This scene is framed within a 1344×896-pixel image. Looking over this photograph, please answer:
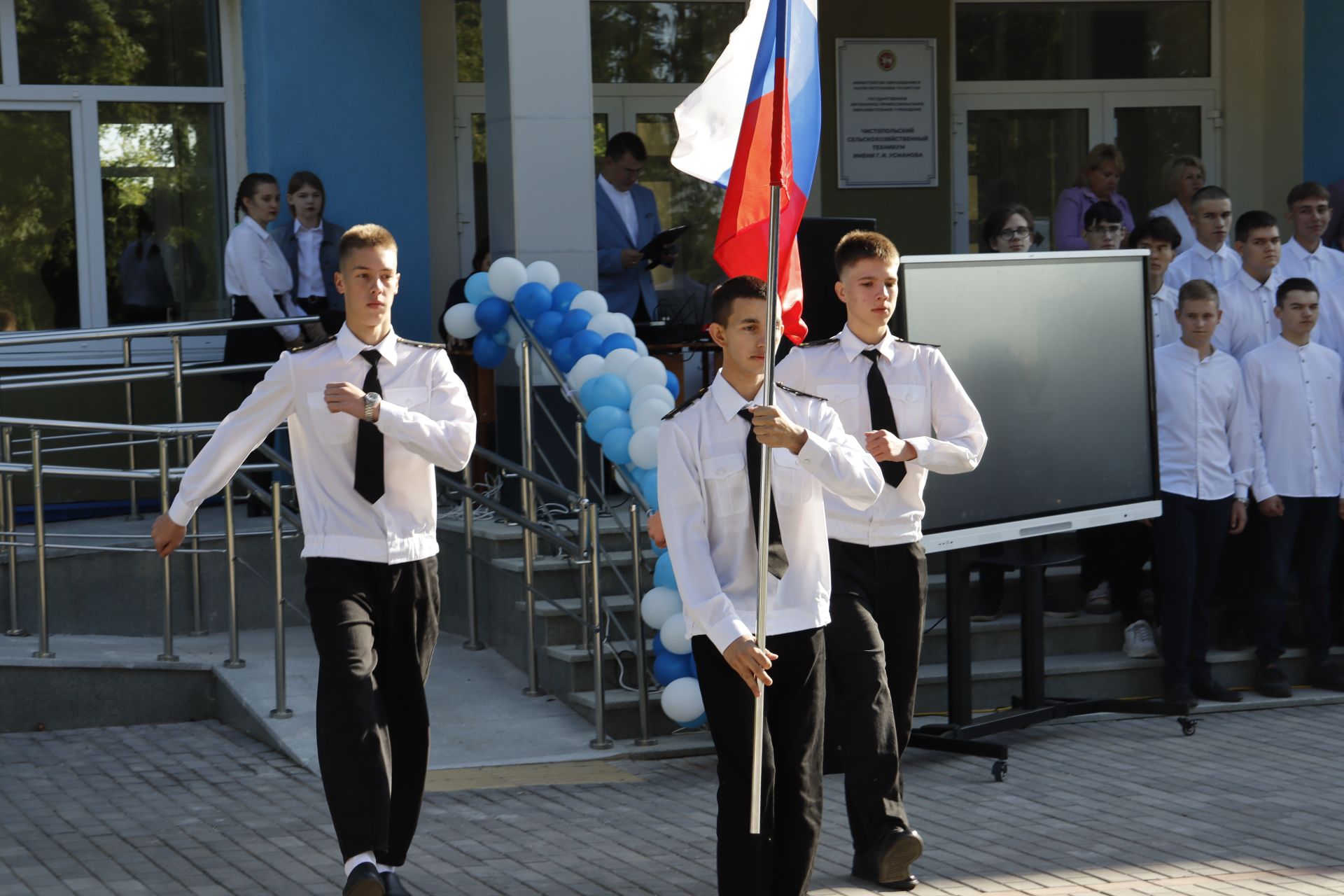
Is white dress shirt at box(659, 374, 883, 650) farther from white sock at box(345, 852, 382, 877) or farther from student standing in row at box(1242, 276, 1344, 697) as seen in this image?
student standing in row at box(1242, 276, 1344, 697)

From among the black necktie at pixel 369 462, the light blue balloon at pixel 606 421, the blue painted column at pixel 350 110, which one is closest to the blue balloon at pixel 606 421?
the light blue balloon at pixel 606 421

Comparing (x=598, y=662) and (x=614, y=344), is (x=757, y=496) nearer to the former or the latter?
(x=598, y=662)

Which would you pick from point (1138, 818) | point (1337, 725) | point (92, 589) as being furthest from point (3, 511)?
point (1337, 725)

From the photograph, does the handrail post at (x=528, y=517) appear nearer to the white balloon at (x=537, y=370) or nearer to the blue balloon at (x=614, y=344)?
the white balloon at (x=537, y=370)

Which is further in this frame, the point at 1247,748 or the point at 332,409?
the point at 1247,748

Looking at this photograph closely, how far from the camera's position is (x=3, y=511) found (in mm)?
8773

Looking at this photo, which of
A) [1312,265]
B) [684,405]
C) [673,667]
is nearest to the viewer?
[684,405]

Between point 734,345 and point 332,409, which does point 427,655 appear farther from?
point 734,345

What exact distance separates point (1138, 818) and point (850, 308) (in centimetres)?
213

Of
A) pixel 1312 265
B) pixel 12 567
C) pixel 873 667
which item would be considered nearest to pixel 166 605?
pixel 12 567

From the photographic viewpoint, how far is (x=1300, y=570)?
8344 millimetres

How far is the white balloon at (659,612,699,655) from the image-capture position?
6.83 meters

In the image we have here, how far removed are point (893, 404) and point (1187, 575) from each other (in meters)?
2.76

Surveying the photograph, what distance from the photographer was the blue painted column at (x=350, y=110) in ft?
34.3
